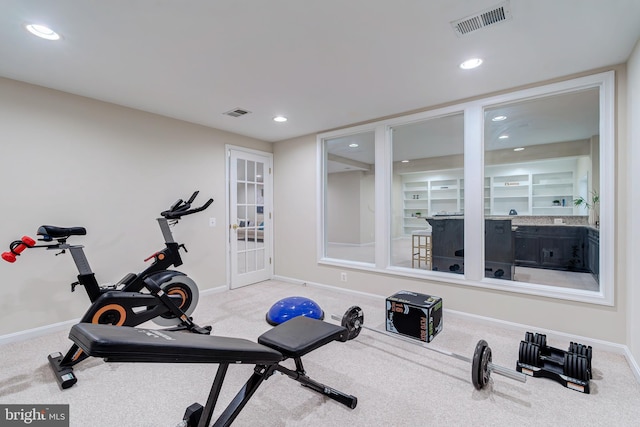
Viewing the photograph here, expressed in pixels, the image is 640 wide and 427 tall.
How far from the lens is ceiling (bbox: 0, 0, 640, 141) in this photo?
180 centimetres

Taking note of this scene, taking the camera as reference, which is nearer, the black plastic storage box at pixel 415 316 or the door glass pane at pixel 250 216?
the black plastic storage box at pixel 415 316

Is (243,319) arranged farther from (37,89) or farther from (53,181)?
(37,89)

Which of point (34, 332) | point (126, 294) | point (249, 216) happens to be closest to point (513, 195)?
point (249, 216)

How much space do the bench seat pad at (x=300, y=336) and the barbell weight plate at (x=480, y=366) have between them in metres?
0.89

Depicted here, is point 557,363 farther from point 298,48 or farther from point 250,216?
point 250,216

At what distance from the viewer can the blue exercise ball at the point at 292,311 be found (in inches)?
117

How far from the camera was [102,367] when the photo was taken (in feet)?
7.40

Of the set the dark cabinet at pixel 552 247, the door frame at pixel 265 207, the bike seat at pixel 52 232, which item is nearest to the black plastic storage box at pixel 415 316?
the door frame at pixel 265 207

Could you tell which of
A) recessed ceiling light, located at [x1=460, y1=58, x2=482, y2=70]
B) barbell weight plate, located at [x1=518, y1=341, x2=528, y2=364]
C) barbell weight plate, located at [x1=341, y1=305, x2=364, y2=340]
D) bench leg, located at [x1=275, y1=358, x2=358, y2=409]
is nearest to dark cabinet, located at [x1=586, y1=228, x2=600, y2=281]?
barbell weight plate, located at [x1=518, y1=341, x2=528, y2=364]

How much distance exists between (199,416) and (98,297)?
63.3 inches

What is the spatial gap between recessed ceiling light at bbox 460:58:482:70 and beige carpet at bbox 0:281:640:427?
8.13 feet

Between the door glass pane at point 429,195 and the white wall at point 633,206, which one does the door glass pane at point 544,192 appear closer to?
the door glass pane at point 429,195

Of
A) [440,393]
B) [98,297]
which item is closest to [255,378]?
[440,393]

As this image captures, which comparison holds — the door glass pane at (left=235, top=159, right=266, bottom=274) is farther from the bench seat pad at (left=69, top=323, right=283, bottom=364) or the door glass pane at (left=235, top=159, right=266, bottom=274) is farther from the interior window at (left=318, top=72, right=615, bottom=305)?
the bench seat pad at (left=69, top=323, right=283, bottom=364)
